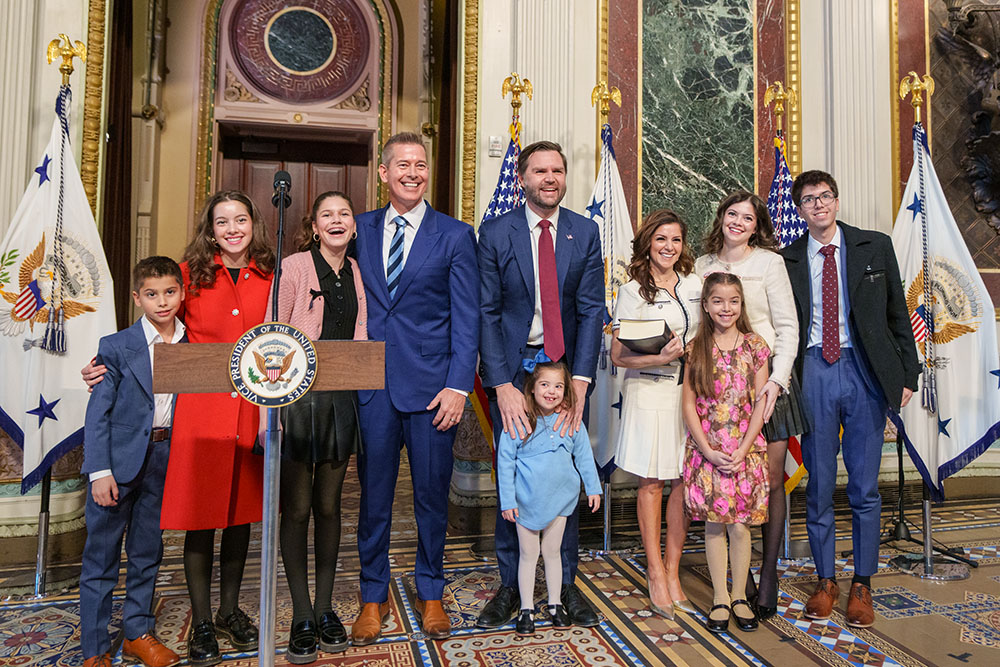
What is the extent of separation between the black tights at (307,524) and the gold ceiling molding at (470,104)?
2.30 metres

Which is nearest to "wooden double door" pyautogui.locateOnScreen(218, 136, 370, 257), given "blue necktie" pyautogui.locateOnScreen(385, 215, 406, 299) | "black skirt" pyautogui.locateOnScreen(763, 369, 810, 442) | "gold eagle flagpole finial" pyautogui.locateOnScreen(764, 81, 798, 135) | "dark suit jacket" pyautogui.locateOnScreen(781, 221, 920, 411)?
"gold eagle flagpole finial" pyautogui.locateOnScreen(764, 81, 798, 135)

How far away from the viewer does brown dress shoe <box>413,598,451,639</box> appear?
2.53m

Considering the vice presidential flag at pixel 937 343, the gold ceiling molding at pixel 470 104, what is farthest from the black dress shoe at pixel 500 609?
the vice presidential flag at pixel 937 343

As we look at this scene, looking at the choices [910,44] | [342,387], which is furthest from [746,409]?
[910,44]

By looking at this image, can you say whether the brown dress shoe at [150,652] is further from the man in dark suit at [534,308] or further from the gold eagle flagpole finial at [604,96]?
the gold eagle flagpole finial at [604,96]

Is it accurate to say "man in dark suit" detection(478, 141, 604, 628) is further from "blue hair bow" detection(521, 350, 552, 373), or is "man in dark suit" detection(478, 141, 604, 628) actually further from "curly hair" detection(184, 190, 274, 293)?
"curly hair" detection(184, 190, 274, 293)

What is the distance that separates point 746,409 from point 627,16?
10.0 ft

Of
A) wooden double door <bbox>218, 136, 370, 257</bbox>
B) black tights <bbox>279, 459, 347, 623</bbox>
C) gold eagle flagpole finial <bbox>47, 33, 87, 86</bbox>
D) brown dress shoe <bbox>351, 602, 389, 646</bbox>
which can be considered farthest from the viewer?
wooden double door <bbox>218, 136, 370, 257</bbox>

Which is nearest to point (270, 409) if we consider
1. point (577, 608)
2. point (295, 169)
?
point (577, 608)

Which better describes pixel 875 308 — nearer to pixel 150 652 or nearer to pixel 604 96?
pixel 604 96

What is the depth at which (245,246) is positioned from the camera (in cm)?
246

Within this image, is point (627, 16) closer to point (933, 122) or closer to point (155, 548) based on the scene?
point (933, 122)

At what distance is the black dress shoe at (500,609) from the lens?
2637 millimetres

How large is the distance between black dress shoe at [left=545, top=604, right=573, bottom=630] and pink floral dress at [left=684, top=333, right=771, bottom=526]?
25.6 inches
